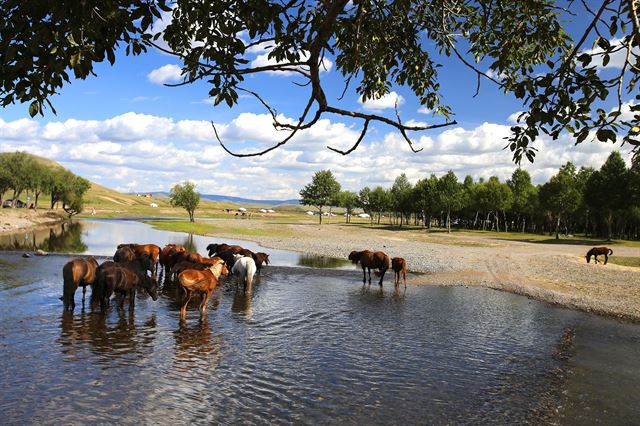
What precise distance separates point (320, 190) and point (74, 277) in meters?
101

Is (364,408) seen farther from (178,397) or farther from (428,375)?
(178,397)

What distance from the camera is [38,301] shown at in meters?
14.8

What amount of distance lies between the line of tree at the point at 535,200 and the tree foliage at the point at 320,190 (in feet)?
0.87

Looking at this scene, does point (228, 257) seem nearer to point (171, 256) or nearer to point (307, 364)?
point (171, 256)

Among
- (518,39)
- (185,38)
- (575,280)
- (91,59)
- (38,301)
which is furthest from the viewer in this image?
(575,280)

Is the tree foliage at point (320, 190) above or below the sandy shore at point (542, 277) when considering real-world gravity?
above

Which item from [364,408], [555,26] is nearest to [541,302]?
[364,408]

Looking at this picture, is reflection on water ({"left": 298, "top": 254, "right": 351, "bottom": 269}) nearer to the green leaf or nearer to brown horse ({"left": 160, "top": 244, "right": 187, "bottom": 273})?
brown horse ({"left": 160, "top": 244, "right": 187, "bottom": 273})

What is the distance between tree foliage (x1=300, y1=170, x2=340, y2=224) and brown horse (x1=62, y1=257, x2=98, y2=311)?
327 feet

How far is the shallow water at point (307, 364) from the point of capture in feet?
26.0

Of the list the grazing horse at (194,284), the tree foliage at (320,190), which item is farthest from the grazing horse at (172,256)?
Answer: the tree foliage at (320,190)

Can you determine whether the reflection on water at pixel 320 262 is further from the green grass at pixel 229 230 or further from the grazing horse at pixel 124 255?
the green grass at pixel 229 230

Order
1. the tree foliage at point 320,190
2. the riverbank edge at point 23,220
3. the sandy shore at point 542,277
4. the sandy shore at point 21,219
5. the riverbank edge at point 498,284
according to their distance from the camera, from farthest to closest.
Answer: the tree foliage at point 320,190 → the sandy shore at point 21,219 → the riverbank edge at point 23,220 → the sandy shore at point 542,277 → the riverbank edge at point 498,284

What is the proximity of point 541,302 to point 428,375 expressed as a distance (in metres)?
12.4
